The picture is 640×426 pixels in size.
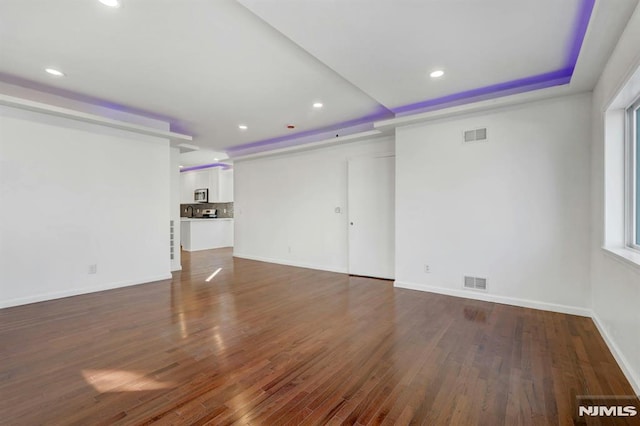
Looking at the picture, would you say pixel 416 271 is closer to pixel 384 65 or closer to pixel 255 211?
pixel 384 65

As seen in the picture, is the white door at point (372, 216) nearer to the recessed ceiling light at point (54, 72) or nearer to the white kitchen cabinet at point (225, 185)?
the recessed ceiling light at point (54, 72)

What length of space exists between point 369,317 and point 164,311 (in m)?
2.54

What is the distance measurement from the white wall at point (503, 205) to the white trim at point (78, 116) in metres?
4.17

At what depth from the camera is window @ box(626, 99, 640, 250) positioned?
96.8 inches

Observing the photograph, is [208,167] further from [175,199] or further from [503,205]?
[503,205]

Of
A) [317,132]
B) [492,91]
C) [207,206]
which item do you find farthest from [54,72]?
[207,206]

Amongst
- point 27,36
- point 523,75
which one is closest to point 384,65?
point 523,75

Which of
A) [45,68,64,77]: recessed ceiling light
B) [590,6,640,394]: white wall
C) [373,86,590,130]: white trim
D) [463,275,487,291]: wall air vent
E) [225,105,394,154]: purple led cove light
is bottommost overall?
[463,275,487,291]: wall air vent

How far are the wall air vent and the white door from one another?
1.31m

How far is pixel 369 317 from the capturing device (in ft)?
10.9

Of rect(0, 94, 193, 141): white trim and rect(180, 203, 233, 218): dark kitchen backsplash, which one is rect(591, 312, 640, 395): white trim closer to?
rect(0, 94, 193, 141): white trim

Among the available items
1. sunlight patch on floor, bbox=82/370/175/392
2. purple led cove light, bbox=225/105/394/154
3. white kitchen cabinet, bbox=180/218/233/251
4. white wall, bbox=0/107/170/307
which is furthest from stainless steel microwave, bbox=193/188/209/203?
sunlight patch on floor, bbox=82/370/175/392

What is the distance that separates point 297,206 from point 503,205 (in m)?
4.00

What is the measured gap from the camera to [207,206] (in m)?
10.7
